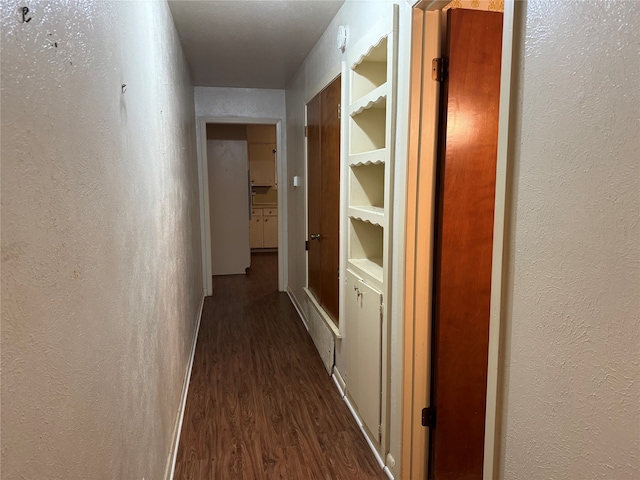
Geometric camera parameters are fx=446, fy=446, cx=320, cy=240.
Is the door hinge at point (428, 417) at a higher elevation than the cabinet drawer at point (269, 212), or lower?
lower

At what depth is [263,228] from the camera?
26.9 feet

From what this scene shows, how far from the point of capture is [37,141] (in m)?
0.68

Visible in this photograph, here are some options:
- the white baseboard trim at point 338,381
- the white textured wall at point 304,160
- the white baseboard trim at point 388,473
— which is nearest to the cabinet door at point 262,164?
the white textured wall at point 304,160

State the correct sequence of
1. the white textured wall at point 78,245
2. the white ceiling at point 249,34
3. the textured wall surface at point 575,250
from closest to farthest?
the white textured wall at point 78,245 < the textured wall surface at point 575,250 < the white ceiling at point 249,34

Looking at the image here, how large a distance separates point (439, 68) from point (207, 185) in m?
3.78

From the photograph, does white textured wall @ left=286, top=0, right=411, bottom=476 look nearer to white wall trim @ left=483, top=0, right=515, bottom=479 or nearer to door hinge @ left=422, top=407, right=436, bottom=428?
door hinge @ left=422, top=407, right=436, bottom=428

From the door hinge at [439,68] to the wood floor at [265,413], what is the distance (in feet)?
5.78

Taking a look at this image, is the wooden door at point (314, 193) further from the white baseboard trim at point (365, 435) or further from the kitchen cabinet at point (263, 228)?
the kitchen cabinet at point (263, 228)

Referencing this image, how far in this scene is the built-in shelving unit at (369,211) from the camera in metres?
1.99

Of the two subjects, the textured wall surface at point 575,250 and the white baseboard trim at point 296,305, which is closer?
the textured wall surface at point 575,250

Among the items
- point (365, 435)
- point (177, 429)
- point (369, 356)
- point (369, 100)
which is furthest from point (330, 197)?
point (177, 429)

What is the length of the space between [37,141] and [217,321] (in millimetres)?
3735

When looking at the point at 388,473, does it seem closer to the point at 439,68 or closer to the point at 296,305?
the point at 439,68

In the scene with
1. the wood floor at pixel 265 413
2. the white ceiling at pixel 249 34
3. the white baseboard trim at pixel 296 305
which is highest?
Result: the white ceiling at pixel 249 34
